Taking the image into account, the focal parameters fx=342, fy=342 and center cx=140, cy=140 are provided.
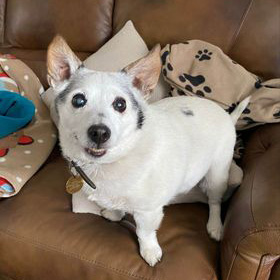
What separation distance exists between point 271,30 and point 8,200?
1.32m

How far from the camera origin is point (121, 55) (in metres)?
1.66

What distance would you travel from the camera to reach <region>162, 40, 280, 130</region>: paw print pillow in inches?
56.2

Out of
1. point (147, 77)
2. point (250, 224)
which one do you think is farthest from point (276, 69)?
point (250, 224)

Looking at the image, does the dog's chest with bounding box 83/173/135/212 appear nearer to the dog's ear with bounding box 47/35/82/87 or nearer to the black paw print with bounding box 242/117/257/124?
the dog's ear with bounding box 47/35/82/87

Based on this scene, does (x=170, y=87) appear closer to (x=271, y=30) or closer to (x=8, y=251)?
(x=271, y=30)

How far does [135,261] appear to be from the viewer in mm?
1091

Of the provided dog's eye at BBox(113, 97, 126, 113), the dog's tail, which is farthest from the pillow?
dog's eye at BBox(113, 97, 126, 113)

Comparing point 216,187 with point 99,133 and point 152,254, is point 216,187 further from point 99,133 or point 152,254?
point 99,133

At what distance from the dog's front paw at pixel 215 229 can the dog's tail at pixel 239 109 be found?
43cm

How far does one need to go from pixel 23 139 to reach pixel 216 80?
892mm

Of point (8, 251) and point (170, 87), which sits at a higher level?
point (170, 87)

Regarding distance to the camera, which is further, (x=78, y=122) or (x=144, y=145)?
(x=144, y=145)

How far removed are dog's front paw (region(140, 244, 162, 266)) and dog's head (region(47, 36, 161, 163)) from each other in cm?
31

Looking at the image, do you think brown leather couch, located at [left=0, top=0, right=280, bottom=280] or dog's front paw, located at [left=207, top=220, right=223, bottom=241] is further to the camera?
dog's front paw, located at [left=207, top=220, right=223, bottom=241]
